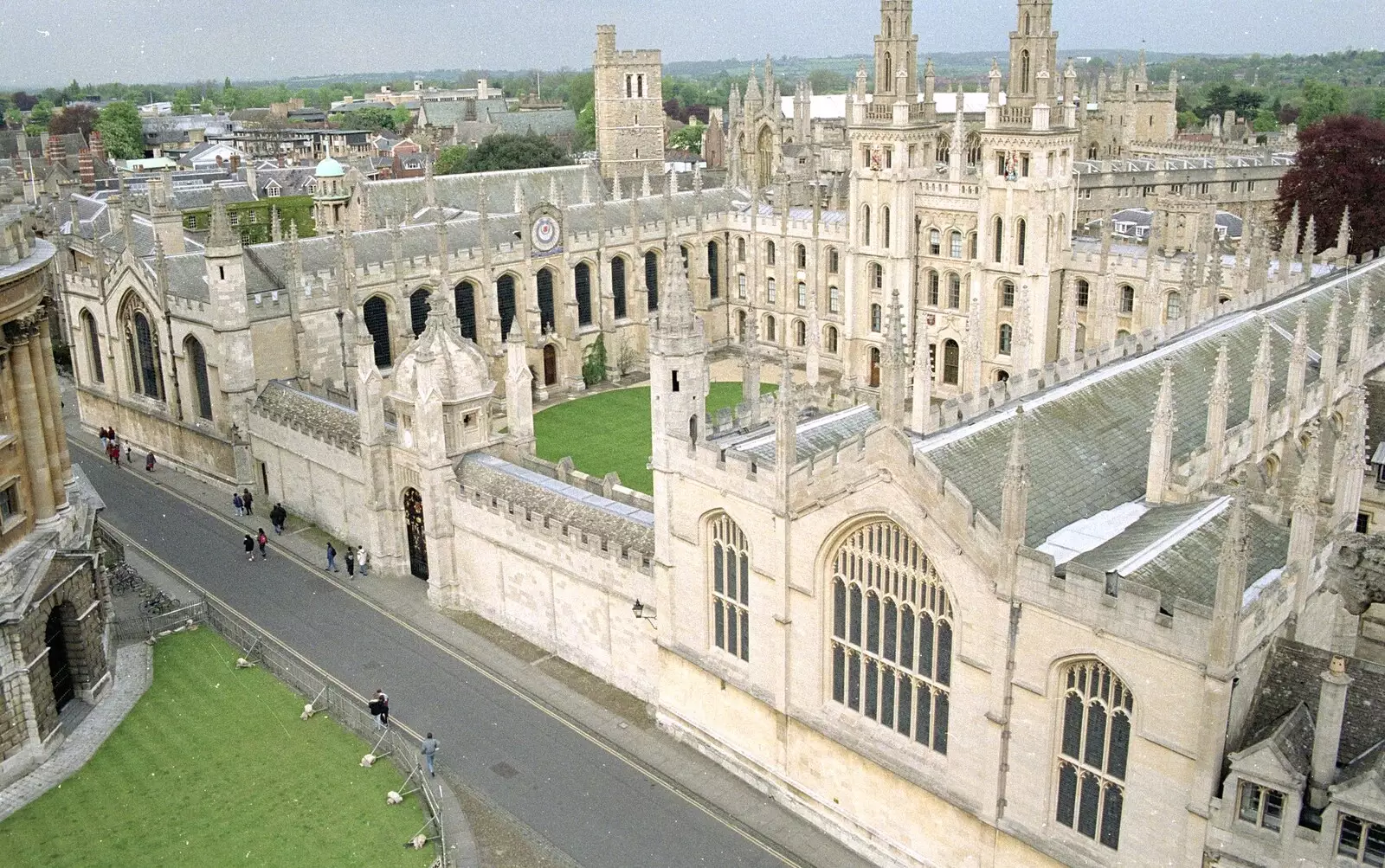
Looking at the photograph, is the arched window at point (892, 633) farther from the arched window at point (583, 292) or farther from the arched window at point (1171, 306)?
the arched window at point (583, 292)

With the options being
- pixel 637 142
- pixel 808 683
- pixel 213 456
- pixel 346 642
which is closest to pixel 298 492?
pixel 213 456

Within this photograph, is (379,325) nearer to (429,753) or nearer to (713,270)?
(713,270)

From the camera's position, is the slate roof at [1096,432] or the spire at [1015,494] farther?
the slate roof at [1096,432]

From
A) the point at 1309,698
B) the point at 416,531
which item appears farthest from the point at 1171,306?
the point at 1309,698

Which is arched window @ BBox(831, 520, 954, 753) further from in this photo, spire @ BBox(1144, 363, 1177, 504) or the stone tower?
the stone tower

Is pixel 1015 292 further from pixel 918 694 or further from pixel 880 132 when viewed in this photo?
pixel 918 694

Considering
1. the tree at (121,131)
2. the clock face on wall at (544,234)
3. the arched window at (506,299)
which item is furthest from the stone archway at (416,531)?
the tree at (121,131)
